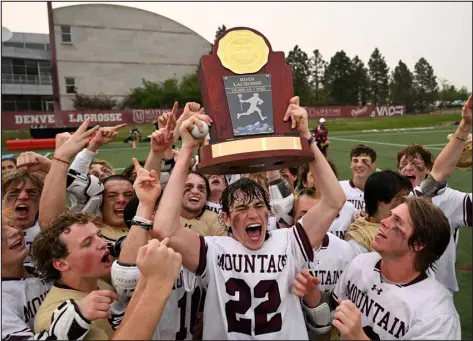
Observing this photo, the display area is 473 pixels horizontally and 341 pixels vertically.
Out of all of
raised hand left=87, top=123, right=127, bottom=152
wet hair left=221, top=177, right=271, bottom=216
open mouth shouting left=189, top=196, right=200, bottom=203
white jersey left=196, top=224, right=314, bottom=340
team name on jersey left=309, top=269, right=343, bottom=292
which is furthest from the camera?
open mouth shouting left=189, top=196, right=200, bottom=203

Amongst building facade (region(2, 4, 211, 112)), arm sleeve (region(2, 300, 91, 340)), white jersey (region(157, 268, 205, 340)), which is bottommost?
white jersey (region(157, 268, 205, 340))

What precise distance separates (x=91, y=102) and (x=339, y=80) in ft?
142

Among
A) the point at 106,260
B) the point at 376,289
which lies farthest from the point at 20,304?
the point at 376,289

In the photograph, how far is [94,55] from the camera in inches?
1779

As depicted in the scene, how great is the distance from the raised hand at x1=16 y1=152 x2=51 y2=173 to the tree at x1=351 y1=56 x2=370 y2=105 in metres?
68.5

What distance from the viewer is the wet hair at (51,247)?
2.19 metres

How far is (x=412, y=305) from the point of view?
194 centimetres

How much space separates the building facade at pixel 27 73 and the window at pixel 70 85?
4.92 meters

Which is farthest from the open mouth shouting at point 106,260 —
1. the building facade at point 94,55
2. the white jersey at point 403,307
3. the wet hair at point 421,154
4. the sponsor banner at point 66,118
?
the building facade at point 94,55

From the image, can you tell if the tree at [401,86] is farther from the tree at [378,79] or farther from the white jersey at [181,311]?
the white jersey at [181,311]

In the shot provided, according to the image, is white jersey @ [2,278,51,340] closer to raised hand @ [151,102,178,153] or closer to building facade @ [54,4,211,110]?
raised hand @ [151,102,178,153]

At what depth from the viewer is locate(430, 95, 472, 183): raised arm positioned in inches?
96.3

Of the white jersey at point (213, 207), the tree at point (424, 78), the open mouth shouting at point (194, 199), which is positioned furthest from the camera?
the tree at point (424, 78)

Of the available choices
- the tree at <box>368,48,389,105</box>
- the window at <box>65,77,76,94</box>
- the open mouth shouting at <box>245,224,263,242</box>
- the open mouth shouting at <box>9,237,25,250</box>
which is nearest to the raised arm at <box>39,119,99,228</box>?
the open mouth shouting at <box>9,237,25,250</box>
